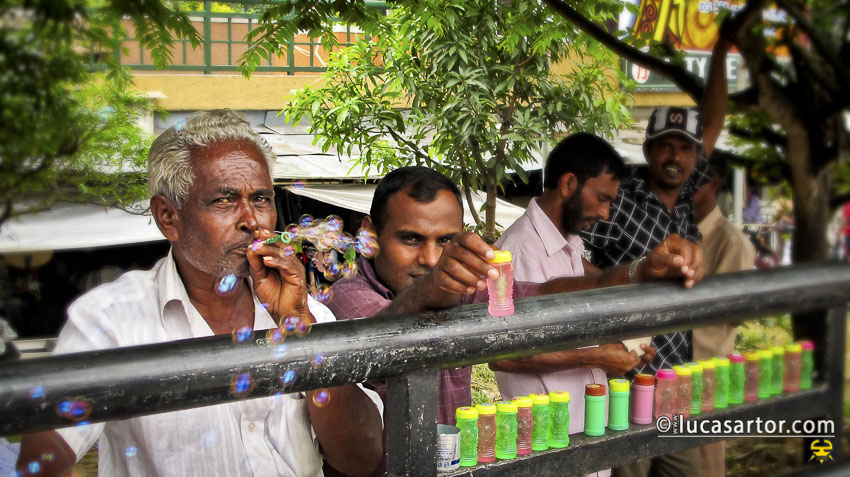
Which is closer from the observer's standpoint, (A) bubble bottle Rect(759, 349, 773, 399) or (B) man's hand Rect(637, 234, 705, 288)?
(B) man's hand Rect(637, 234, 705, 288)

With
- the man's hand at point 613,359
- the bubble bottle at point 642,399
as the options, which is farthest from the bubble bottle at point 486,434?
the man's hand at point 613,359

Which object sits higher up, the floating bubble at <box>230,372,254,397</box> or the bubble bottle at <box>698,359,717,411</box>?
the floating bubble at <box>230,372,254,397</box>

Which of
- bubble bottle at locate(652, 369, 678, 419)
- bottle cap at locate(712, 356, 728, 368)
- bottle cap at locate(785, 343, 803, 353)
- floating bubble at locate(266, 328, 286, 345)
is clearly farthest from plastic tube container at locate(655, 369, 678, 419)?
floating bubble at locate(266, 328, 286, 345)

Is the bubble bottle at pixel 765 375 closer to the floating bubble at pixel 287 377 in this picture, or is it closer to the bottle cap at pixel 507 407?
the bottle cap at pixel 507 407

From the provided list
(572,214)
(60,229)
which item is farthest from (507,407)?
(572,214)

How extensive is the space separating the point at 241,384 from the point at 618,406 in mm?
810

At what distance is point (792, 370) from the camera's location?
171cm

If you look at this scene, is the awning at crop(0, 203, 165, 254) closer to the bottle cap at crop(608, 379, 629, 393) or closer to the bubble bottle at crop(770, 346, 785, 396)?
the bottle cap at crop(608, 379, 629, 393)

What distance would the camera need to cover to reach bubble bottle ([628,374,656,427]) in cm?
150

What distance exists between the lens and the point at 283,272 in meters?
1.41

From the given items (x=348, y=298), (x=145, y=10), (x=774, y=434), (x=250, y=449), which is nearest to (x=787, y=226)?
(x=774, y=434)

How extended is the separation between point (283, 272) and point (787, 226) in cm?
117

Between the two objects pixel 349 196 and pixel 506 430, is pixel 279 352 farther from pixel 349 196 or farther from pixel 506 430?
pixel 349 196

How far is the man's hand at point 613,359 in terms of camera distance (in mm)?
2258
